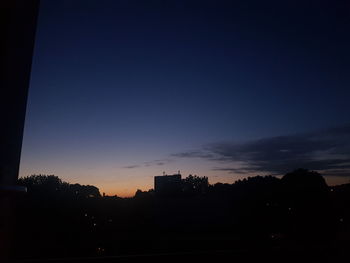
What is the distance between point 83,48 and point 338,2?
727cm

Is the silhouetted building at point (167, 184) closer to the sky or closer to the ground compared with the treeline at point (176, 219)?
closer to the sky

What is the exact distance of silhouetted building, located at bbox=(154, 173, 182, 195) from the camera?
3353cm

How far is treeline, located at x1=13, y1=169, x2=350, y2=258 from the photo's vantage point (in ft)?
63.3

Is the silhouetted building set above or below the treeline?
above

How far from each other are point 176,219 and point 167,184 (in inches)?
292

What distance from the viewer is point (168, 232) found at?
2612 cm

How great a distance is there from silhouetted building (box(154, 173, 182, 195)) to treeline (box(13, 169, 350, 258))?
5365mm

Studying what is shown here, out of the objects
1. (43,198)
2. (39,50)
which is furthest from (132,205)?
(39,50)

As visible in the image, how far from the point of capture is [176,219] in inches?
1062

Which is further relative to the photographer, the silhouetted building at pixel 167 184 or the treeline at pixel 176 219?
the silhouetted building at pixel 167 184

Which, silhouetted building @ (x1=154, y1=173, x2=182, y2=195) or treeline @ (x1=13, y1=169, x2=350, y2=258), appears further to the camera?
silhouetted building @ (x1=154, y1=173, x2=182, y2=195)

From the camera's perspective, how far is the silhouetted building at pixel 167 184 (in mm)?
33531

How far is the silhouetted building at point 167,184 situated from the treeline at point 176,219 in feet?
17.6

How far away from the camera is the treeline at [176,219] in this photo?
19.3 meters
